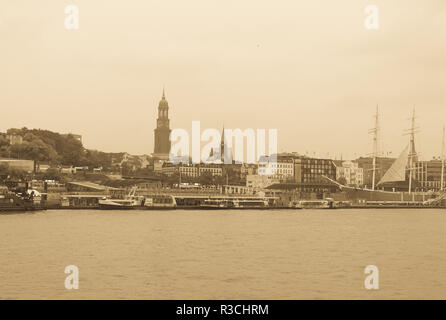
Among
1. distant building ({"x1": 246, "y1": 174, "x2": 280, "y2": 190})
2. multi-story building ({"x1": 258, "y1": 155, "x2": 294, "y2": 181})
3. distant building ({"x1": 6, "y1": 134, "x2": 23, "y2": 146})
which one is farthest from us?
multi-story building ({"x1": 258, "y1": 155, "x2": 294, "y2": 181})

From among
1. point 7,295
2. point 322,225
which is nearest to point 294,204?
point 322,225

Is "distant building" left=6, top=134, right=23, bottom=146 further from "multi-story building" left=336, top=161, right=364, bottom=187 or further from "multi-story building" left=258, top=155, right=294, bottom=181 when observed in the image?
"multi-story building" left=336, top=161, right=364, bottom=187

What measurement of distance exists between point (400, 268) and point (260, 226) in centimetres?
1071

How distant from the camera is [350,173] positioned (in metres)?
71.7

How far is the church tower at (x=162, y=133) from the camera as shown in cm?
8194

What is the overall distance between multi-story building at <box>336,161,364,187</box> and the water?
4746cm

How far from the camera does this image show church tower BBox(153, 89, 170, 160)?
8194 cm

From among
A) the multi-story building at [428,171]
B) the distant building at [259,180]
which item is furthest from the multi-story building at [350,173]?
the distant building at [259,180]

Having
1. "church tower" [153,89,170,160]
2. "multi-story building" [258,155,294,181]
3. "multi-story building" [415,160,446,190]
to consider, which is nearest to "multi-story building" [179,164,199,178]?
"multi-story building" [258,155,294,181]

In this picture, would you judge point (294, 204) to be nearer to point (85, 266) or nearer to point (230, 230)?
point (230, 230)

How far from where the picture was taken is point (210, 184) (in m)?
55.9

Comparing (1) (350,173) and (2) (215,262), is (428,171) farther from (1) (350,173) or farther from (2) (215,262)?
(2) (215,262)

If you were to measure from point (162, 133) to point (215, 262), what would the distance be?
225 feet

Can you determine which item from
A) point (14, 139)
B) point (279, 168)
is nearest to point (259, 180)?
point (279, 168)
